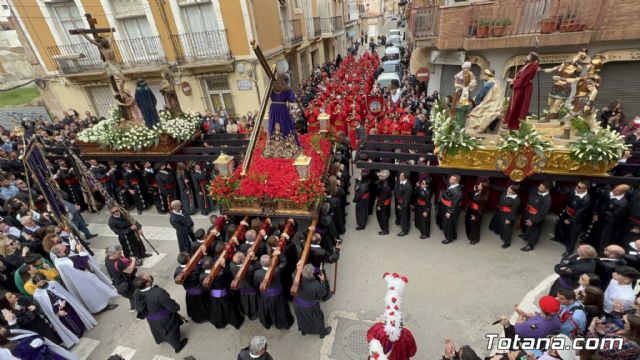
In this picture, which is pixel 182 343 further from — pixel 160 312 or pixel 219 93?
pixel 219 93

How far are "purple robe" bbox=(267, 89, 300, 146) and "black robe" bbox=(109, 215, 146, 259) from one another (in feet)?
14.3

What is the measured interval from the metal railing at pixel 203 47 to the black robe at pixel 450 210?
1184cm

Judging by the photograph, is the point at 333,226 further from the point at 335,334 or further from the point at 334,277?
the point at 335,334

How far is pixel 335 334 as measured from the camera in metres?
5.64

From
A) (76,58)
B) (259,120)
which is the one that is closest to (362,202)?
(259,120)

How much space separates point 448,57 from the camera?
Answer: 1320cm

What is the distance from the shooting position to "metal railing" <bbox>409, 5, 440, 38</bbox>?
1298 cm

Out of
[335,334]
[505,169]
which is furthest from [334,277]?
[505,169]

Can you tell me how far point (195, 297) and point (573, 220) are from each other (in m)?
8.03

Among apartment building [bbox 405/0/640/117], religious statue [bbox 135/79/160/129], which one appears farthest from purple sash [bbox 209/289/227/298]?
apartment building [bbox 405/0/640/117]

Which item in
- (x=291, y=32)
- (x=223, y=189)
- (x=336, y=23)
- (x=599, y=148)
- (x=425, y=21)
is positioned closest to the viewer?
(x=599, y=148)

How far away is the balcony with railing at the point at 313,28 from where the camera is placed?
24694 mm

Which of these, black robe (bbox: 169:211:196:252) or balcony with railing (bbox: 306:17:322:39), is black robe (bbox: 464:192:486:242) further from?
balcony with railing (bbox: 306:17:322:39)

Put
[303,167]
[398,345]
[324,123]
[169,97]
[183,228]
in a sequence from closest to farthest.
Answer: [398,345]
[303,167]
[183,228]
[324,123]
[169,97]
